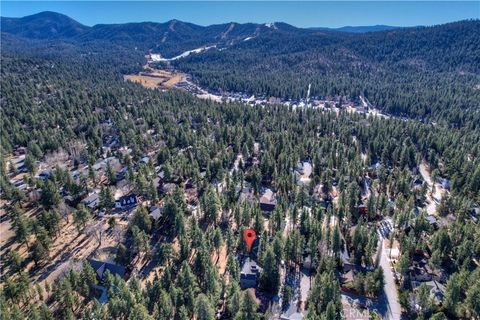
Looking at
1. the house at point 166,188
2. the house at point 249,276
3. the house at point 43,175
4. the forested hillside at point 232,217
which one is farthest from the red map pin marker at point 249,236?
the house at point 43,175

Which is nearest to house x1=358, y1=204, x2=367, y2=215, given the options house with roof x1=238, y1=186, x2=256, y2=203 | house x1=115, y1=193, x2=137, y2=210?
house with roof x1=238, y1=186, x2=256, y2=203

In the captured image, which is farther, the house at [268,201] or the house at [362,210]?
the house at [268,201]

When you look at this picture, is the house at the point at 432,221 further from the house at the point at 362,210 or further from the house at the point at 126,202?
the house at the point at 126,202

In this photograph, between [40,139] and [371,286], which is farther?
[40,139]

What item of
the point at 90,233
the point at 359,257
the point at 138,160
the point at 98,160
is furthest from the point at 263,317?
the point at 98,160

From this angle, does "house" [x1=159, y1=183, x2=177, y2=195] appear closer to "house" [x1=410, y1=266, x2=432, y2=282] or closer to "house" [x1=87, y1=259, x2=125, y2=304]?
"house" [x1=87, y1=259, x2=125, y2=304]

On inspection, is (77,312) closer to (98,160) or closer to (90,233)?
(90,233)
